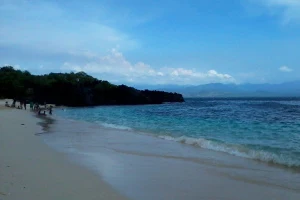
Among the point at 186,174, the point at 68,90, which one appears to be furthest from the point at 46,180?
the point at 68,90

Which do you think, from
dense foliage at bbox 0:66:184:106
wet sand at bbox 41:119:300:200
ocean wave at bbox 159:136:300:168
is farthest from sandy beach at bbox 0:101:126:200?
dense foliage at bbox 0:66:184:106

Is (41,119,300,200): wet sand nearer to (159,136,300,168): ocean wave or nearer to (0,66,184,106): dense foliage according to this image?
(159,136,300,168): ocean wave

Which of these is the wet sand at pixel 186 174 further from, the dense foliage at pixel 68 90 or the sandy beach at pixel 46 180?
the dense foliage at pixel 68 90

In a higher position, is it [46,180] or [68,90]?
[68,90]

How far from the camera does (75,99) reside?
397 feet

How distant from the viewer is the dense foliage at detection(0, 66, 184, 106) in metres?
99.9

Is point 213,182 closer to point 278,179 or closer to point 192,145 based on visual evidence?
point 278,179

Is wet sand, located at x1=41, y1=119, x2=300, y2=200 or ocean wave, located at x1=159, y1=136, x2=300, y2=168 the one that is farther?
ocean wave, located at x1=159, y1=136, x2=300, y2=168

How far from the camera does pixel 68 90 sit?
120 meters

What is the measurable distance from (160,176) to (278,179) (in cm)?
333

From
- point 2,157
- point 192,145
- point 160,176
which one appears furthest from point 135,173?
point 192,145

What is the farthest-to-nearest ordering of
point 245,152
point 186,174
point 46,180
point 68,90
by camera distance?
1. point 68,90
2. point 245,152
3. point 186,174
4. point 46,180

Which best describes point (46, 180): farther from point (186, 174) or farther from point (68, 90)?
point (68, 90)

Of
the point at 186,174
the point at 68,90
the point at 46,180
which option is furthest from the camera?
the point at 68,90
